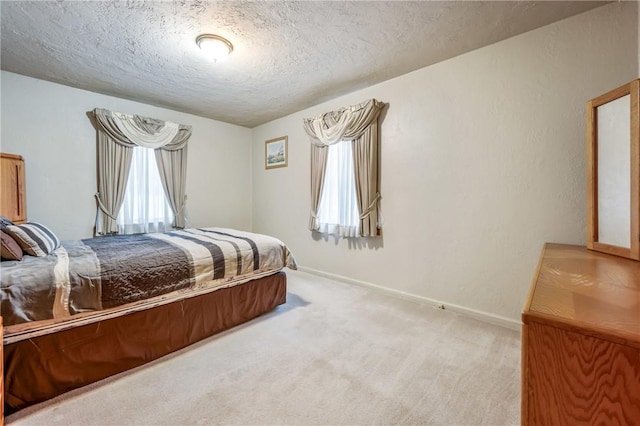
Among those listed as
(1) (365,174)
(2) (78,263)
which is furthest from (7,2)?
(1) (365,174)

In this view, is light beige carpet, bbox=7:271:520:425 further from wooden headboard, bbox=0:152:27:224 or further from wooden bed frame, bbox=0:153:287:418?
wooden headboard, bbox=0:152:27:224

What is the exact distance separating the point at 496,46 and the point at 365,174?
1.60 m

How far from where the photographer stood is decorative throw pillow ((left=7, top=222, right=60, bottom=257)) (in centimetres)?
180

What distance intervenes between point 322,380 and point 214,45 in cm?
260

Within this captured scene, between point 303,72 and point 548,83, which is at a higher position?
point 303,72

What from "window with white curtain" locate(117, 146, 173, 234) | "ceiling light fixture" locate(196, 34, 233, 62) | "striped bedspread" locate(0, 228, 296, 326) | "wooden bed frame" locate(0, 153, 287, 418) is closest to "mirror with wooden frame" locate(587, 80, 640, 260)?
"striped bedspread" locate(0, 228, 296, 326)

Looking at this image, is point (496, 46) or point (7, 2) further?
point (496, 46)

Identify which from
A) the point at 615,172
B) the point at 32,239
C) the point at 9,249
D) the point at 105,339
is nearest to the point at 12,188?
the point at 32,239

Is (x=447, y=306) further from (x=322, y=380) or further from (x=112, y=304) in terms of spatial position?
(x=112, y=304)

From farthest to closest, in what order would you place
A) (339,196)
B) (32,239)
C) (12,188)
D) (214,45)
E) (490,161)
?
(339,196)
(12,188)
(490,161)
(214,45)
(32,239)

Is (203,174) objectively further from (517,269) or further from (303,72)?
(517,269)

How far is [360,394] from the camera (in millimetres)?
1479

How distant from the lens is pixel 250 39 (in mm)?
2172

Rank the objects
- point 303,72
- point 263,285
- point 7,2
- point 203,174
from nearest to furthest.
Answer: point 7,2
point 263,285
point 303,72
point 203,174
